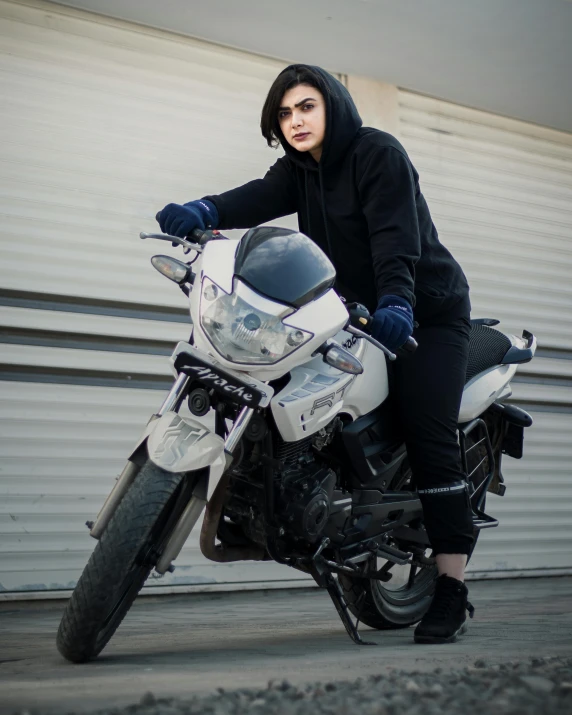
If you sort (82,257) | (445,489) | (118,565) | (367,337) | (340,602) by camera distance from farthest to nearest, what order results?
(82,257), (445,489), (340,602), (367,337), (118,565)

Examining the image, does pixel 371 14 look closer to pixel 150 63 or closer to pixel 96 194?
pixel 150 63

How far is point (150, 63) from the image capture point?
5051 mm

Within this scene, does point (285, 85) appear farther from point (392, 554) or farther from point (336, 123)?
point (392, 554)

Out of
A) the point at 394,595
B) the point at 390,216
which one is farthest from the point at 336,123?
the point at 394,595

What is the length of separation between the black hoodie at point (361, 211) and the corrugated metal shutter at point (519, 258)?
10.0 ft

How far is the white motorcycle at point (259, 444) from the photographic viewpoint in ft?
7.38

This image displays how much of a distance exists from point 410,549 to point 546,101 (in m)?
Answer: 4.10

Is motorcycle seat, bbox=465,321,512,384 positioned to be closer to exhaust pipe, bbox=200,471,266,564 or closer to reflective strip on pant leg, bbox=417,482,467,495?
reflective strip on pant leg, bbox=417,482,467,495

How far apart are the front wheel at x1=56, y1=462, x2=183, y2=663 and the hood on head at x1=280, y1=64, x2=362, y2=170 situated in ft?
4.09

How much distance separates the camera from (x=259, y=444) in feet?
8.34

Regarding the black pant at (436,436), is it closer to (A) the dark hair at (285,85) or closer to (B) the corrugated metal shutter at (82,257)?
(A) the dark hair at (285,85)

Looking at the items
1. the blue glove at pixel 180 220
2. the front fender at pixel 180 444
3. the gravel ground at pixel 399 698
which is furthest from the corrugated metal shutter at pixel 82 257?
the gravel ground at pixel 399 698

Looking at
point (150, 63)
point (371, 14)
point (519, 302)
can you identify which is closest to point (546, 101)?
point (519, 302)

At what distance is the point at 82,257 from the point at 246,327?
264 cm
